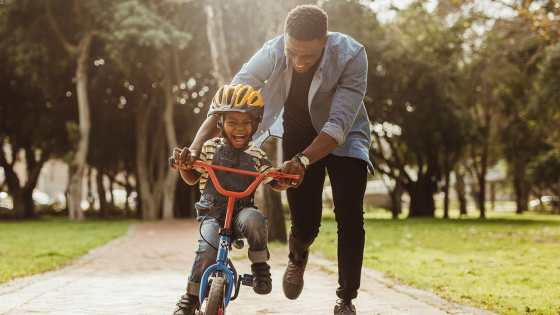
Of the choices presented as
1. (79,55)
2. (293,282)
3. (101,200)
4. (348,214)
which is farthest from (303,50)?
(101,200)

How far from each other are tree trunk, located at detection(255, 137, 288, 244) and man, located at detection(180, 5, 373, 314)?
253 inches

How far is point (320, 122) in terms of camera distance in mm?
3662

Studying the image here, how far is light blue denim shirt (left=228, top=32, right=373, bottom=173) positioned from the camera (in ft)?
11.2

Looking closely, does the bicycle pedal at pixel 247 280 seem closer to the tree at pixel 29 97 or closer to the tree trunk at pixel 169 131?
the tree at pixel 29 97

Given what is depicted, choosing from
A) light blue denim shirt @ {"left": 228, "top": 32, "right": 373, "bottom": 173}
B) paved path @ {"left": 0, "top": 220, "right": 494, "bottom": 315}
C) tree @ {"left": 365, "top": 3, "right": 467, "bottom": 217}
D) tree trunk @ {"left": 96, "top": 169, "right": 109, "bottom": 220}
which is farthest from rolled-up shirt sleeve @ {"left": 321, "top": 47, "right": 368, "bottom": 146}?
tree trunk @ {"left": 96, "top": 169, "right": 109, "bottom": 220}

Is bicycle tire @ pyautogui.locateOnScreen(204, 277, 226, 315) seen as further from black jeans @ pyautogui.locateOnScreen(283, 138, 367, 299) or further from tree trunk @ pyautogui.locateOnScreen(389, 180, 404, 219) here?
tree trunk @ pyautogui.locateOnScreen(389, 180, 404, 219)

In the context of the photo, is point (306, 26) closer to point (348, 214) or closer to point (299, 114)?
point (299, 114)

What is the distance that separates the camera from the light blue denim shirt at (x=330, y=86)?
11.2 ft

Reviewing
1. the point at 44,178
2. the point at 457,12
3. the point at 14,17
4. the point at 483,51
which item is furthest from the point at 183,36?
the point at 44,178

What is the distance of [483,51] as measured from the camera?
1792 centimetres

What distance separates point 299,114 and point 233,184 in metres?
0.91

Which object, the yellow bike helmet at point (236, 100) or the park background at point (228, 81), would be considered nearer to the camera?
the yellow bike helmet at point (236, 100)

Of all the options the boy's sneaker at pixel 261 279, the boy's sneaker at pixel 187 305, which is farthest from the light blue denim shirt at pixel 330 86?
the boy's sneaker at pixel 187 305

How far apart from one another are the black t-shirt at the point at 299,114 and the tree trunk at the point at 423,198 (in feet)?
83.2
